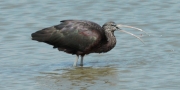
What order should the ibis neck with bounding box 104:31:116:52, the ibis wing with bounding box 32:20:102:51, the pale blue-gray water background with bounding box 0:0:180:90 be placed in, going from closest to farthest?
the pale blue-gray water background with bounding box 0:0:180:90 < the ibis wing with bounding box 32:20:102:51 < the ibis neck with bounding box 104:31:116:52

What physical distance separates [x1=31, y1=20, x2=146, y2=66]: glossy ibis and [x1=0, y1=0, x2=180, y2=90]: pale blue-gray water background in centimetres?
34

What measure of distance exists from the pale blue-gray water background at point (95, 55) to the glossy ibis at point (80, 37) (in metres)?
0.34

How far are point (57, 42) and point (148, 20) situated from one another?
13.1 feet

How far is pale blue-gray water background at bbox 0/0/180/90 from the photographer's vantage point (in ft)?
34.7

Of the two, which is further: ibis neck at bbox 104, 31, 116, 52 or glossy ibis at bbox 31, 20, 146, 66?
ibis neck at bbox 104, 31, 116, 52

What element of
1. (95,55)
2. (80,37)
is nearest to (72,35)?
(80,37)

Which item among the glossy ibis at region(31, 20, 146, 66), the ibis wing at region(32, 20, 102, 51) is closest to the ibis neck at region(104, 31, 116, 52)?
the glossy ibis at region(31, 20, 146, 66)

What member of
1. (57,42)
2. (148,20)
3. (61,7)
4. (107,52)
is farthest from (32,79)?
(61,7)

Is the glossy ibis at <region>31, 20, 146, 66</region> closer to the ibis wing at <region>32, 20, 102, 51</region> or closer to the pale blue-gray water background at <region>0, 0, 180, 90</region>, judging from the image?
the ibis wing at <region>32, 20, 102, 51</region>

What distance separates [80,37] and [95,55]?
4.10 ft

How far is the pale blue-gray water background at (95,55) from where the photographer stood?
34.7 feet

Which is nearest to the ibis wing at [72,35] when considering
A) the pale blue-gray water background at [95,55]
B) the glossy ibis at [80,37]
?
the glossy ibis at [80,37]

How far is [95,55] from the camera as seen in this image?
13.1m

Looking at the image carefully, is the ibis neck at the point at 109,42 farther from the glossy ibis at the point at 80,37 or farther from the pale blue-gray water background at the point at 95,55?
the pale blue-gray water background at the point at 95,55
